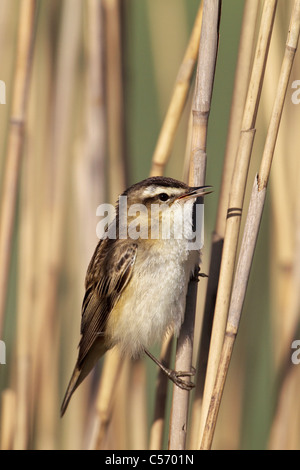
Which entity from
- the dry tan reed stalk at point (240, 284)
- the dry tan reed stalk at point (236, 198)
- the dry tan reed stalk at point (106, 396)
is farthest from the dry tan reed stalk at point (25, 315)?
the dry tan reed stalk at point (240, 284)

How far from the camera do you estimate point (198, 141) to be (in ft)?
7.18

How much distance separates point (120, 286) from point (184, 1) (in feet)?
5.28

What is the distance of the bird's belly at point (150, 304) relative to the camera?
100.0 inches

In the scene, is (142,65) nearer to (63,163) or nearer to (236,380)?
(63,163)

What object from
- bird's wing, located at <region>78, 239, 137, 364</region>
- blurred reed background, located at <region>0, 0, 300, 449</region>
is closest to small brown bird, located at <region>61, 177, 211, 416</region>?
bird's wing, located at <region>78, 239, 137, 364</region>

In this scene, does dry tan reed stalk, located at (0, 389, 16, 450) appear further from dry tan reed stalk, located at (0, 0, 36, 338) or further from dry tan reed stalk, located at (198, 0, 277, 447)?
dry tan reed stalk, located at (198, 0, 277, 447)

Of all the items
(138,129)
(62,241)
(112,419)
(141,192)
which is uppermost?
(138,129)

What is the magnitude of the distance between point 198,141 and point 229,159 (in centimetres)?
21

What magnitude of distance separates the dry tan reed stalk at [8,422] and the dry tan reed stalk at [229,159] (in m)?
1.00

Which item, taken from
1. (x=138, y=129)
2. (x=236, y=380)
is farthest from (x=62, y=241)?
(x=138, y=129)

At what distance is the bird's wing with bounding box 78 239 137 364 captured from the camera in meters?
2.71

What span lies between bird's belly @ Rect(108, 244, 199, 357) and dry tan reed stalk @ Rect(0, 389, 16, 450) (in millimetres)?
636

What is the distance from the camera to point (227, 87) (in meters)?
4.73

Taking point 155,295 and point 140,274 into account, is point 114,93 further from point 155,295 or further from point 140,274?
point 155,295
